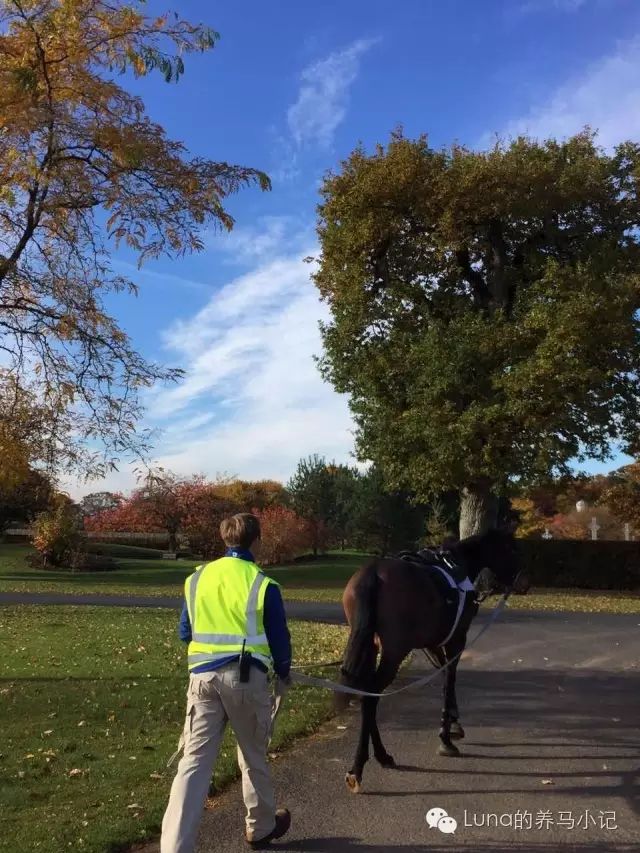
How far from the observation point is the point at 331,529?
174ft

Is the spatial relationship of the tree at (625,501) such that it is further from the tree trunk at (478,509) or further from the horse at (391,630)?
the horse at (391,630)

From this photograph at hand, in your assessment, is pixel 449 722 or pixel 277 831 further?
pixel 449 722

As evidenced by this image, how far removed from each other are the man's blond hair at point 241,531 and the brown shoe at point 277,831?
165cm

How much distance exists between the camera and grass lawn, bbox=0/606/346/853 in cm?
471

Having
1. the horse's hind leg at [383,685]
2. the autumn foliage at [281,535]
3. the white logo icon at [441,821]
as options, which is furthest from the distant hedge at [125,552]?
the white logo icon at [441,821]

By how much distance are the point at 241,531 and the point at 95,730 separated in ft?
13.5

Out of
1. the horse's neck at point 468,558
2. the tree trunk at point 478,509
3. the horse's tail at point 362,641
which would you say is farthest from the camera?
the tree trunk at point 478,509

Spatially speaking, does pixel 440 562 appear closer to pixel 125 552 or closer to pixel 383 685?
pixel 383 685

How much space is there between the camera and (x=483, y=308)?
85.9 ft

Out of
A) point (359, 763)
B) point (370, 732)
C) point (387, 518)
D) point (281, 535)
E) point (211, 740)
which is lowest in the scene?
point (359, 763)

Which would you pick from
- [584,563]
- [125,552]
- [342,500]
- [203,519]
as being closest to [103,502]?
[125,552]

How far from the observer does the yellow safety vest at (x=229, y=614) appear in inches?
159

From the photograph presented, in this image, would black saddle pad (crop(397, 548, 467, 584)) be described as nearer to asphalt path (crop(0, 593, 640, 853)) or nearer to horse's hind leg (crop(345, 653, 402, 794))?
horse's hind leg (crop(345, 653, 402, 794))

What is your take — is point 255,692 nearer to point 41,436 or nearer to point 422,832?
point 422,832
